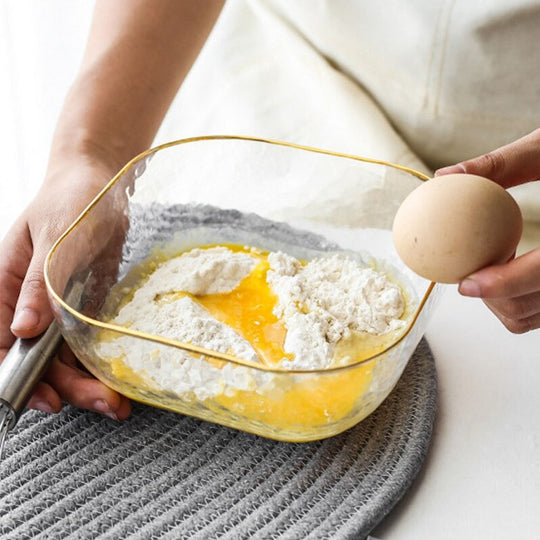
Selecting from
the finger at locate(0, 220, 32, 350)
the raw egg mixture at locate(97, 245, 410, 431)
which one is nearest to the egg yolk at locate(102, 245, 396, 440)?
the raw egg mixture at locate(97, 245, 410, 431)

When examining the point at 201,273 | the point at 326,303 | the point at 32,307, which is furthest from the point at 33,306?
the point at 326,303

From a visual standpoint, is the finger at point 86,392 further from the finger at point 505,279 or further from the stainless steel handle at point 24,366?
the finger at point 505,279

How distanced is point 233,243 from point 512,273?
31 centimetres

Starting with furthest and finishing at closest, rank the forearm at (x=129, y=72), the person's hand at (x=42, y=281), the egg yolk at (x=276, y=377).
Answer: the forearm at (x=129, y=72)
the person's hand at (x=42, y=281)
the egg yolk at (x=276, y=377)

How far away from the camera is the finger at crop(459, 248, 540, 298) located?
0.57 meters

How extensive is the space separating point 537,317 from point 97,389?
36 cm

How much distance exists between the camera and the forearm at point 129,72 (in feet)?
2.95

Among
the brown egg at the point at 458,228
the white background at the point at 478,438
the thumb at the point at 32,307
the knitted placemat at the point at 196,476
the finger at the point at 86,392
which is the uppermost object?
the thumb at the point at 32,307

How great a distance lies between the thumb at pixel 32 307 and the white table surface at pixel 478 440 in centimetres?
32

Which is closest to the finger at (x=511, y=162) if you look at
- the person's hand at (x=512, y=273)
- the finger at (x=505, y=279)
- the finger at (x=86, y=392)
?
the person's hand at (x=512, y=273)

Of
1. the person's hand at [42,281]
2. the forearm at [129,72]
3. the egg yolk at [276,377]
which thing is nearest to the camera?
the egg yolk at [276,377]

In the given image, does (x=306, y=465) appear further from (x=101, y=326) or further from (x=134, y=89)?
(x=134, y=89)

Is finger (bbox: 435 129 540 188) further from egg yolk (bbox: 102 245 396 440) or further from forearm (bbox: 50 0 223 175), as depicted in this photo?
forearm (bbox: 50 0 223 175)

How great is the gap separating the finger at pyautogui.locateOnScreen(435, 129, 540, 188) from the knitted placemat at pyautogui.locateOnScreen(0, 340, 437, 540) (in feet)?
0.64
